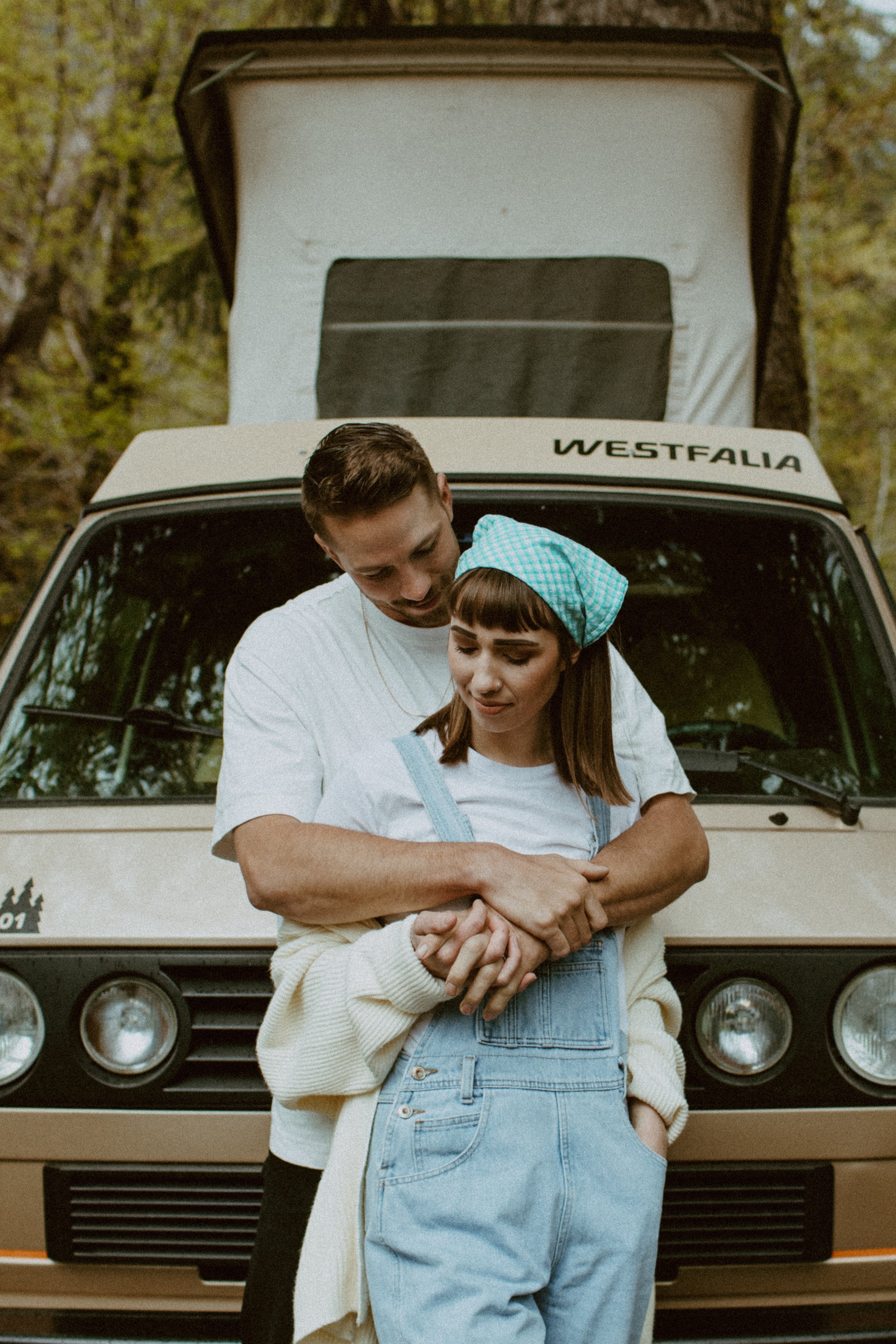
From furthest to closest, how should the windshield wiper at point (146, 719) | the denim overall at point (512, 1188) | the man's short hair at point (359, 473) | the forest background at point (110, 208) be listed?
the forest background at point (110, 208) → the windshield wiper at point (146, 719) → the man's short hair at point (359, 473) → the denim overall at point (512, 1188)

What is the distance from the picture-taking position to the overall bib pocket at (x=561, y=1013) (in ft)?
5.82

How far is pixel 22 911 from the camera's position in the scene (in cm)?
231

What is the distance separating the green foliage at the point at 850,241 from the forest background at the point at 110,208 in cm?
5

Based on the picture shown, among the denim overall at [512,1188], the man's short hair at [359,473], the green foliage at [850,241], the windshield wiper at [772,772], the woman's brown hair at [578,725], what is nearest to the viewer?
the denim overall at [512,1188]

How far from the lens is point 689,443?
11.4ft

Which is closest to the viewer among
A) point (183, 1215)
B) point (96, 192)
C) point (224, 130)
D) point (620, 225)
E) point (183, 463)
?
point (183, 1215)

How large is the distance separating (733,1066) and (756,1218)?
0.29 metres

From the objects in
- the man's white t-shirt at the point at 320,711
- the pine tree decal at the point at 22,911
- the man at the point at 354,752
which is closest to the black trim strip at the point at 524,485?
the man at the point at 354,752

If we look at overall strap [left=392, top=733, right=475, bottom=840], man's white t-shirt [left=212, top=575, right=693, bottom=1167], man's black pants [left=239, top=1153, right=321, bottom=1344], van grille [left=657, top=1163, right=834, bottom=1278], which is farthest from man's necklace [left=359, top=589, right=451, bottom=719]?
van grille [left=657, top=1163, right=834, bottom=1278]

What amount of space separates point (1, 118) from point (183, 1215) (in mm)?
14034

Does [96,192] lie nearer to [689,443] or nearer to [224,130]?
[224,130]

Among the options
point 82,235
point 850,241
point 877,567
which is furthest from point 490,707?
point 850,241

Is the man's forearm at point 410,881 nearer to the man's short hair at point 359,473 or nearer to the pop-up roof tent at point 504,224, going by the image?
the man's short hair at point 359,473

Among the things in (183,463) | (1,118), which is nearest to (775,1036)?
(183,463)
